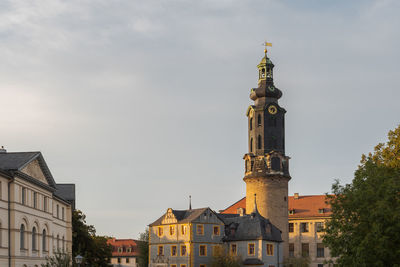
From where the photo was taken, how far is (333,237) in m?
40.7

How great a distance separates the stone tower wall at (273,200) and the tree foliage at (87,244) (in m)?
23.2

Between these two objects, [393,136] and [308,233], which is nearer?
[393,136]

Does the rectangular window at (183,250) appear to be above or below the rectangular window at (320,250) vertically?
above

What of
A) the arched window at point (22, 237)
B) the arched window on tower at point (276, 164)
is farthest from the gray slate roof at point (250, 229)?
the arched window at point (22, 237)

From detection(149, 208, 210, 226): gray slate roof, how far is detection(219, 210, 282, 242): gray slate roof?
434 centimetres

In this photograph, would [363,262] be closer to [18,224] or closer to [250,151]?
[18,224]

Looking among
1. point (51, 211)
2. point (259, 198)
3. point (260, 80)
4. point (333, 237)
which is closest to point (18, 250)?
point (51, 211)

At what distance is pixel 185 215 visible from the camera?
80750 mm

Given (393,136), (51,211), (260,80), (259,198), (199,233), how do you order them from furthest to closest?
(260,80)
(259,198)
(199,233)
(51,211)
(393,136)

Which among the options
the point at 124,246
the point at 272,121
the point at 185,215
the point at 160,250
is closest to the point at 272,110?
the point at 272,121

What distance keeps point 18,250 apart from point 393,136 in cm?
2633

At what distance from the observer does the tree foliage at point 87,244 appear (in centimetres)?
7262

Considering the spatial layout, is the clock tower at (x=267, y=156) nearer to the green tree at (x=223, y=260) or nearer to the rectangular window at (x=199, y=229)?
the rectangular window at (x=199, y=229)

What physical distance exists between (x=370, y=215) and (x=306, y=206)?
67188mm
